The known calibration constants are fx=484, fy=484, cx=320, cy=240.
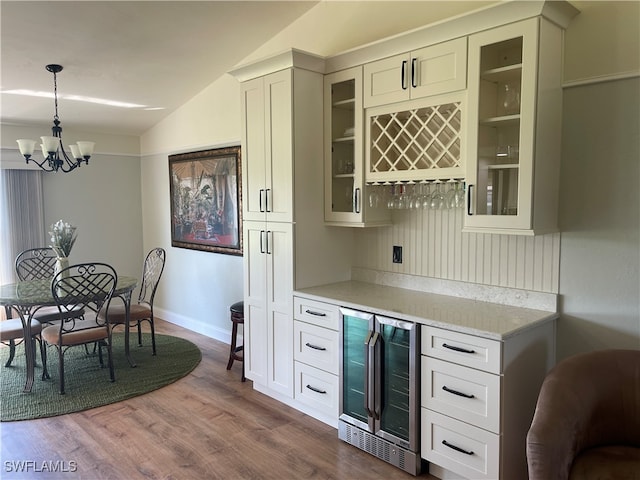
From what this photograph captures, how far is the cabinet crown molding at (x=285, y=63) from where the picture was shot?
10.5 ft

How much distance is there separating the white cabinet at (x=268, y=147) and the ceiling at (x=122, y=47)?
23.0 inches

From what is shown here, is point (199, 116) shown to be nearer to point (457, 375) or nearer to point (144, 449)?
point (144, 449)

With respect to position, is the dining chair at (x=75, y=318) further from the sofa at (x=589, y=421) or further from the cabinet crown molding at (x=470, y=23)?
the sofa at (x=589, y=421)

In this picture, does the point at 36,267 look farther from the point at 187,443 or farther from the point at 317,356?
the point at 317,356

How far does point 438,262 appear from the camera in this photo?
3.17 meters

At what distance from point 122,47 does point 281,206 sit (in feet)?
5.83

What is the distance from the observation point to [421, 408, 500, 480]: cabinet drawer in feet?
7.63

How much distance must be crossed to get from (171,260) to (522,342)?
4.36m

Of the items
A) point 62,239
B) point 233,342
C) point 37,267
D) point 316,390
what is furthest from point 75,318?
point 316,390

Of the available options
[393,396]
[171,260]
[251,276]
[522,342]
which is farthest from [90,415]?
[522,342]

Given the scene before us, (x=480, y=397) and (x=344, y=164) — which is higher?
(x=344, y=164)

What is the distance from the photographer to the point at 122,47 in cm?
369

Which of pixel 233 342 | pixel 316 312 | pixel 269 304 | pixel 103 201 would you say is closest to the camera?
pixel 316 312

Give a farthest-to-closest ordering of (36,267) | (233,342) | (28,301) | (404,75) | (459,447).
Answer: (36,267) → (233,342) → (28,301) → (404,75) → (459,447)
